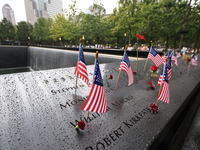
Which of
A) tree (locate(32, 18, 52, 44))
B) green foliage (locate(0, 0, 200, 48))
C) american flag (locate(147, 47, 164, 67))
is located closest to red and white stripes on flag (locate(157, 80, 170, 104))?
american flag (locate(147, 47, 164, 67))

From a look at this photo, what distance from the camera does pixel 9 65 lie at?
14734 mm

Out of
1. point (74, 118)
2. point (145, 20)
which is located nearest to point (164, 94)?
point (74, 118)

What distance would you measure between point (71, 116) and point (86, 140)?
0.39m

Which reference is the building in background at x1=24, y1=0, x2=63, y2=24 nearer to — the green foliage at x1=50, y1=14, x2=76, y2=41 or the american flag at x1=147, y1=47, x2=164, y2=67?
the green foliage at x1=50, y1=14, x2=76, y2=41

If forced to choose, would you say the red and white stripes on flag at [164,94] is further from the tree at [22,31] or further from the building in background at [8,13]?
the building in background at [8,13]

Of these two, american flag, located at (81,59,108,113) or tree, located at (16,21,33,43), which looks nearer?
american flag, located at (81,59,108,113)

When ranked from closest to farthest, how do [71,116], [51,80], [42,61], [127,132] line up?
[127,132] < [71,116] < [51,80] < [42,61]

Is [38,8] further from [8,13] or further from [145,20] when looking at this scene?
[145,20]

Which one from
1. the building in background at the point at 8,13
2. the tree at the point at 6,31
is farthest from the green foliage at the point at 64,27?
the building in background at the point at 8,13

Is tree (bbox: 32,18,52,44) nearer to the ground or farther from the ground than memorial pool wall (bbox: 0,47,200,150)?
farther from the ground

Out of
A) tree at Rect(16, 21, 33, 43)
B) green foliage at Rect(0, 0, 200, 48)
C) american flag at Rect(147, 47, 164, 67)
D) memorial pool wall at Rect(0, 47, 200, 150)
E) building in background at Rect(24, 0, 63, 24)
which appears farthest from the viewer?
building in background at Rect(24, 0, 63, 24)

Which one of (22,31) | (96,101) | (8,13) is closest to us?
(96,101)

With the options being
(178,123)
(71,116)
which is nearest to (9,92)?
(71,116)

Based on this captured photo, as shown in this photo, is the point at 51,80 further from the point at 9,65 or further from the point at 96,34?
the point at 96,34
